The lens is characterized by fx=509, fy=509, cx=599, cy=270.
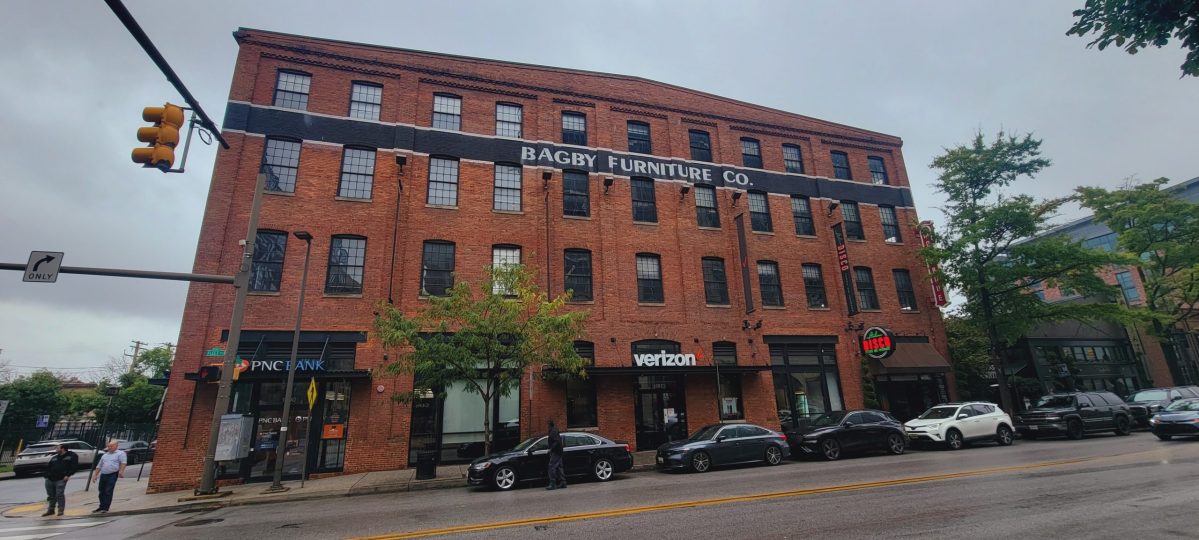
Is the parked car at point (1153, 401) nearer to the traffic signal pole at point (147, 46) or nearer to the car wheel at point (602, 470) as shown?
the car wheel at point (602, 470)

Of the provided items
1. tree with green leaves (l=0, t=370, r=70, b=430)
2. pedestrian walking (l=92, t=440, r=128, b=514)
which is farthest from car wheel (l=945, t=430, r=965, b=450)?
tree with green leaves (l=0, t=370, r=70, b=430)

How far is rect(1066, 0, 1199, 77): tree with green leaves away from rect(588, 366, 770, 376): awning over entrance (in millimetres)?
13470

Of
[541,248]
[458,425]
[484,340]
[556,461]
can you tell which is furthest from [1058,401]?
[458,425]

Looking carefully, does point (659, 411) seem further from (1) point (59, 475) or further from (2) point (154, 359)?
(2) point (154, 359)

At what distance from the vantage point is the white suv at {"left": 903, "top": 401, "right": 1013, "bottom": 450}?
17656mm

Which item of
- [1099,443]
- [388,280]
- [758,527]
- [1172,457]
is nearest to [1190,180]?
[1099,443]

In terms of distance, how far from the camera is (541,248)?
65.6ft

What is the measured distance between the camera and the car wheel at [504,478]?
41.2 ft

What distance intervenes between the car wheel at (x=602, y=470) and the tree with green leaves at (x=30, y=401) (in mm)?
38753

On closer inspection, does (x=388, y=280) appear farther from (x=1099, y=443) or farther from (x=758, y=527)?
(x=1099, y=443)

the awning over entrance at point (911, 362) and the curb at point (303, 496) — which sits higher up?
the awning over entrance at point (911, 362)

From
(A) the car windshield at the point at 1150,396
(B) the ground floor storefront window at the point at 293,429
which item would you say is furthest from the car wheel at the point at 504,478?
(A) the car windshield at the point at 1150,396

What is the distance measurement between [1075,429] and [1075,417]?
47 cm

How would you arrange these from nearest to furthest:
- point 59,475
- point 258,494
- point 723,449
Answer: point 59,475, point 258,494, point 723,449
